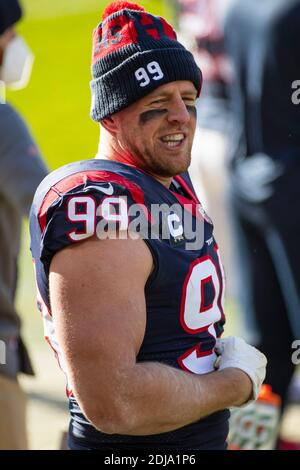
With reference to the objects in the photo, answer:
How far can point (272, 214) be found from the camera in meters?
4.35

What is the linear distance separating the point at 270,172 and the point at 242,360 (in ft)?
6.46

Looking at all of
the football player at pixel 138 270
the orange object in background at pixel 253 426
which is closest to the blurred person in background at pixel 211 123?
the orange object in background at pixel 253 426

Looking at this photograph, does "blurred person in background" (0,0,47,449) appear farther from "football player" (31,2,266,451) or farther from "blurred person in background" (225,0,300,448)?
"blurred person in background" (225,0,300,448)

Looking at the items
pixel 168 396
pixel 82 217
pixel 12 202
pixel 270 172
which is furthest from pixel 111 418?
pixel 270 172

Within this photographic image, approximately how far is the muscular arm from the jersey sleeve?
0.03 meters

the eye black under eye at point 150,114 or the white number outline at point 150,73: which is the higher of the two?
the white number outline at point 150,73

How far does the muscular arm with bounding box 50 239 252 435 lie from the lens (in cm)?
220

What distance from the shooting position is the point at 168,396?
2.29 metres

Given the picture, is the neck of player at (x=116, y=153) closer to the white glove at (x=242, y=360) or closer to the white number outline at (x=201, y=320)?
the white number outline at (x=201, y=320)

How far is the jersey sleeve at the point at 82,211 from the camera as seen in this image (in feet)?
7.32

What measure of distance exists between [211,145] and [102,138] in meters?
4.08

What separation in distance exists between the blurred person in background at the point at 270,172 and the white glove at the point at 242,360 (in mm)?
1754

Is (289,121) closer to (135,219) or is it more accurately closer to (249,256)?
(249,256)
